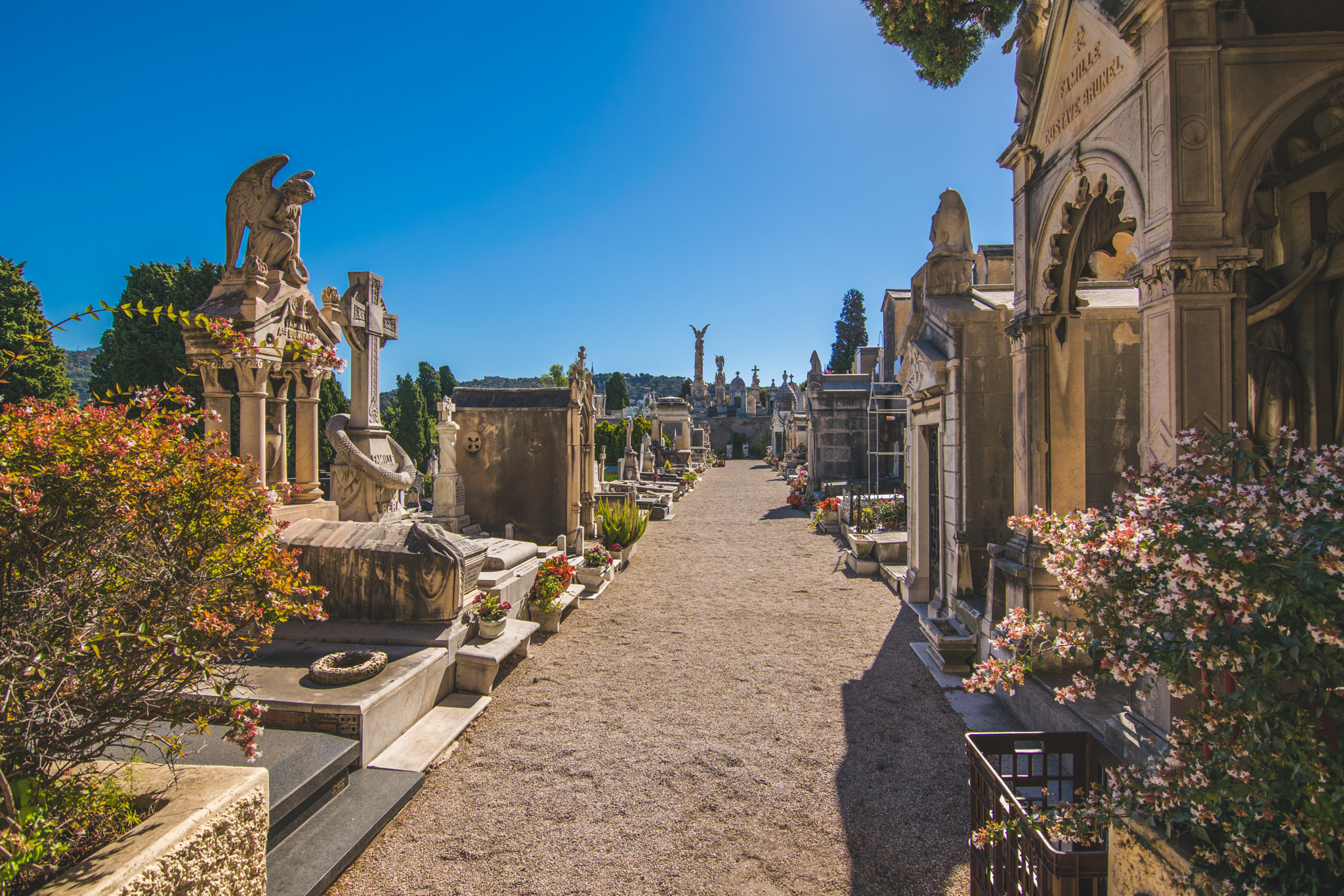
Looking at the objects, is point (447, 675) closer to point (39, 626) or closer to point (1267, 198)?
point (39, 626)

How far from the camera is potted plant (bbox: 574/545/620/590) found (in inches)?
374

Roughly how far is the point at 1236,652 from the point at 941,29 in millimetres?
9732

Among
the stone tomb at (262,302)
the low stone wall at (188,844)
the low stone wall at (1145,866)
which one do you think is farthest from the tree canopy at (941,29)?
the low stone wall at (188,844)

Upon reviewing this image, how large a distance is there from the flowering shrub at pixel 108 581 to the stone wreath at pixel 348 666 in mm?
2225

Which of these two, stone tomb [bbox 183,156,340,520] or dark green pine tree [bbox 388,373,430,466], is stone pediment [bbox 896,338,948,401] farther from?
dark green pine tree [bbox 388,373,430,466]

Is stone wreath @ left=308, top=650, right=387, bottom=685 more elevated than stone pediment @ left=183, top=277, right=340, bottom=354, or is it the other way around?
stone pediment @ left=183, top=277, right=340, bottom=354

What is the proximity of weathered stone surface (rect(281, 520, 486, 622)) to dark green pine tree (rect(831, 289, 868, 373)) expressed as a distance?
52.6 metres

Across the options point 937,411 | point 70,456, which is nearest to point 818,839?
point 70,456

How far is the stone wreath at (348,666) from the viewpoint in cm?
451

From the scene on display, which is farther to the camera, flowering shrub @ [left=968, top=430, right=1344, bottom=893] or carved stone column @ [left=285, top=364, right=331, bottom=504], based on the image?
carved stone column @ [left=285, top=364, right=331, bottom=504]

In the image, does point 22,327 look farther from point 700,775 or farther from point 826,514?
point 700,775

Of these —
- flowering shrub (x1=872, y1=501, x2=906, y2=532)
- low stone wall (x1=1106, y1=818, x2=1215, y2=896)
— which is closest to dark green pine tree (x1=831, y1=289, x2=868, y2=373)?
flowering shrub (x1=872, y1=501, x2=906, y2=532)

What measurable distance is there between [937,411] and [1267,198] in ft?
10.4

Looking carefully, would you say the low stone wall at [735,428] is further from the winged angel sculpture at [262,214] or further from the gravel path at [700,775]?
the winged angel sculpture at [262,214]
